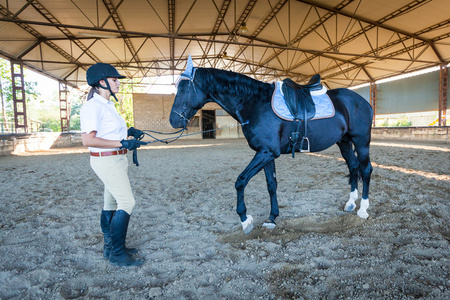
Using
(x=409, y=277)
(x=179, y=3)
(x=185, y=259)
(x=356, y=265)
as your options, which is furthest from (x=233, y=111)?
(x=179, y=3)

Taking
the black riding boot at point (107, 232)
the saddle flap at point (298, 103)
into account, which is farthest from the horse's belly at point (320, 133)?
the black riding boot at point (107, 232)

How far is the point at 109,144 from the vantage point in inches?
64.0

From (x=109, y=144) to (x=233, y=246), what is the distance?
1.34 metres

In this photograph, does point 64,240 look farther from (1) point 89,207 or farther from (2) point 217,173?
(2) point 217,173

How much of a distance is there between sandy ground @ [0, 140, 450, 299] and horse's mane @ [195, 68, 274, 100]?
1.41 meters

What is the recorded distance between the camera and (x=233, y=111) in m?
2.38

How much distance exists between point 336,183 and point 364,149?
1396 millimetres

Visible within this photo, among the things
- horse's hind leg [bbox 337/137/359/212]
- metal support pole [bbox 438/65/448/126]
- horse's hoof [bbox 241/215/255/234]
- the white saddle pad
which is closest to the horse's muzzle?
the white saddle pad

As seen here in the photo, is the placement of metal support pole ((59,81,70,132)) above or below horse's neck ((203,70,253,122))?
above

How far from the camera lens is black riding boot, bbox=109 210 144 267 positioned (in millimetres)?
1772

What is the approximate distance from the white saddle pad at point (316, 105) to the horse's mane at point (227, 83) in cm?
17

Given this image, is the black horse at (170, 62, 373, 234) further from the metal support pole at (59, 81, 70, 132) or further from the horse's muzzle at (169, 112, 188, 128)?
the metal support pole at (59, 81, 70, 132)

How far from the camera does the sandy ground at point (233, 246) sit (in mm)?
1539

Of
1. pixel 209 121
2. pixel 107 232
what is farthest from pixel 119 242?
pixel 209 121
